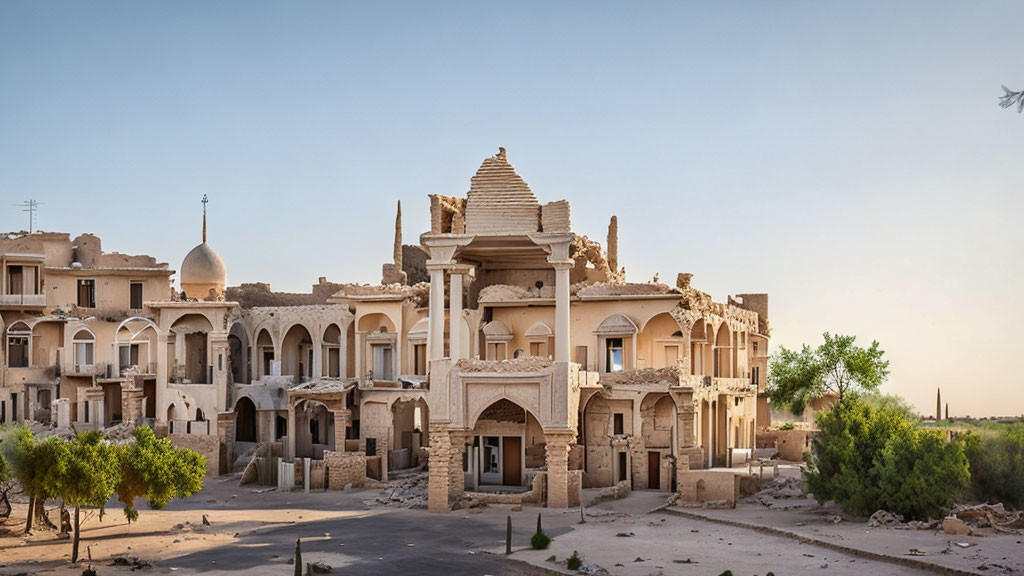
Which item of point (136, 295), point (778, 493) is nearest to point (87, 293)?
point (136, 295)

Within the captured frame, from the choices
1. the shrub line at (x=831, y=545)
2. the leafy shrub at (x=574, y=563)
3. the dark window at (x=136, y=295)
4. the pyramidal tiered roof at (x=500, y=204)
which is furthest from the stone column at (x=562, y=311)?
the dark window at (x=136, y=295)

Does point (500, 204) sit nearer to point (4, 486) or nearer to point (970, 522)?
point (970, 522)

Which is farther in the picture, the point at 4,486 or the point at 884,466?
the point at 4,486

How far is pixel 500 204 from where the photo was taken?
4016 cm

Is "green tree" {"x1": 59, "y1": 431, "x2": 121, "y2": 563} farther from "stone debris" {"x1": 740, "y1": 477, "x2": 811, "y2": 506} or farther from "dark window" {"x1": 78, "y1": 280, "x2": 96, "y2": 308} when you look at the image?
"dark window" {"x1": 78, "y1": 280, "x2": 96, "y2": 308}

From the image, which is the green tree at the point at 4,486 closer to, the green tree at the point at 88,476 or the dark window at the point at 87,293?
the green tree at the point at 88,476

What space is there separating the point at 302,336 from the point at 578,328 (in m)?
17.5

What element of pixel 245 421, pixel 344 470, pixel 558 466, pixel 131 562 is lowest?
pixel 131 562

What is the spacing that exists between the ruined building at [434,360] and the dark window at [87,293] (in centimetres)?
11

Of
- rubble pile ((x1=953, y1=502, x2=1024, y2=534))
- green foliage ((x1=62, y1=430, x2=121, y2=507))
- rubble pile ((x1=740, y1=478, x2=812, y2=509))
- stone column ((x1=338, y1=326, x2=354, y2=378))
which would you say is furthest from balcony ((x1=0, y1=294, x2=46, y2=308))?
rubble pile ((x1=953, y1=502, x2=1024, y2=534))

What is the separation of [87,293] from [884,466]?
44.1m

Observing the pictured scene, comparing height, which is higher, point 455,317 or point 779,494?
point 455,317

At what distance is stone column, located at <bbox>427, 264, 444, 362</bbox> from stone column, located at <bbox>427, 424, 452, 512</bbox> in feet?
8.94

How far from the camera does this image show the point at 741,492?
4006 cm
